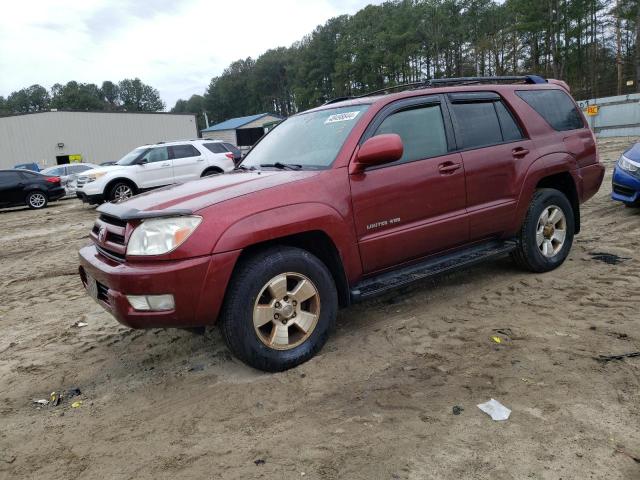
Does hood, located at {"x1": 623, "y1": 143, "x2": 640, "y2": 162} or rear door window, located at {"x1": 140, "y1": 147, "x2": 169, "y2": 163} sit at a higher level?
rear door window, located at {"x1": 140, "y1": 147, "x2": 169, "y2": 163}

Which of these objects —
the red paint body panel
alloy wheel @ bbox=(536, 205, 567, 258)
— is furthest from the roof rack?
alloy wheel @ bbox=(536, 205, 567, 258)

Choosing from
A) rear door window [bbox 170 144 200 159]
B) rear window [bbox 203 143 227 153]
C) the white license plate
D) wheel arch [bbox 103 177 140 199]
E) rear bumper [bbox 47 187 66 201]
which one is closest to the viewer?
the white license plate

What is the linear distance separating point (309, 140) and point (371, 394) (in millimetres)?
2066

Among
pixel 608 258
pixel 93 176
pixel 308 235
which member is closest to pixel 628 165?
pixel 608 258

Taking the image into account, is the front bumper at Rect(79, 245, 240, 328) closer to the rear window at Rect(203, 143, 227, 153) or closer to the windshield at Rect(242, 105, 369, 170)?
the windshield at Rect(242, 105, 369, 170)

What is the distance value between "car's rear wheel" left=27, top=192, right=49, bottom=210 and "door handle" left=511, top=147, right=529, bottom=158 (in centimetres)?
1656

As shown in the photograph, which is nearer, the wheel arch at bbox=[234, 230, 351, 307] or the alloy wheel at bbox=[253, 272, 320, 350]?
the alloy wheel at bbox=[253, 272, 320, 350]

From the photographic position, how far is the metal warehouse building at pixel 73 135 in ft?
126

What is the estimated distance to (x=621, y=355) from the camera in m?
3.12

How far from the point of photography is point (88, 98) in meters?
108

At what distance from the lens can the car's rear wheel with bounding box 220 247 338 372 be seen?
3020 millimetres

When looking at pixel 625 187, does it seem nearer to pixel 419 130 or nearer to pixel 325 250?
pixel 419 130

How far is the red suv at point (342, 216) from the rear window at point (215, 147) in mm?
10657

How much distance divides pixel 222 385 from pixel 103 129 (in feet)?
142
